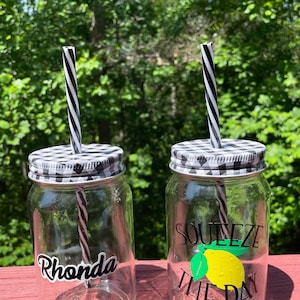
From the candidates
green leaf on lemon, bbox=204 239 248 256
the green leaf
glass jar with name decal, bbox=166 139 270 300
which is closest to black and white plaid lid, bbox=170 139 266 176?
glass jar with name decal, bbox=166 139 270 300

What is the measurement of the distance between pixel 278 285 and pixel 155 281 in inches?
8.6

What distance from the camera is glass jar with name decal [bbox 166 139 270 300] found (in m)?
0.70

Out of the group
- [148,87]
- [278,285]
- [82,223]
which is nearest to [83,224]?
[82,223]

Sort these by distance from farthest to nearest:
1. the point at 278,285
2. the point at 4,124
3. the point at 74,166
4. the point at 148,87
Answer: the point at 148,87, the point at 4,124, the point at 278,285, the point at 74,166

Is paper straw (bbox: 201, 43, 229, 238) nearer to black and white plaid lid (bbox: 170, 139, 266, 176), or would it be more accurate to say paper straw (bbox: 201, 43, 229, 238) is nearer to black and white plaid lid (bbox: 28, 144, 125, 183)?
black and white plaid lid (bbox: 170, 139, 266, 176)

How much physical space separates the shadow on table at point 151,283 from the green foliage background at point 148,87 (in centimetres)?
97

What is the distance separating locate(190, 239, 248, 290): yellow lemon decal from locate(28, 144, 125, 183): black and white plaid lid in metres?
0.17

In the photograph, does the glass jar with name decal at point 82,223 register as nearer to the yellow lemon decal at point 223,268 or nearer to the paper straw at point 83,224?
the paper straw at point 83,224

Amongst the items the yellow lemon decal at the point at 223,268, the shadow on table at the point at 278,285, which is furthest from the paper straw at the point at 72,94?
the shadow on table at the point at 278,285

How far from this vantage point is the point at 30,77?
197cm

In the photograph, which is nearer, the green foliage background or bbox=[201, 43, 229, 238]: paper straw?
bbox=[201, 43, 229, 238]: paper straw

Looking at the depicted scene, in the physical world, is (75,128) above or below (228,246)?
above

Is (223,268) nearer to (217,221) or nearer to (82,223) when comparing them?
(217,221)

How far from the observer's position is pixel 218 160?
26.9 inches
